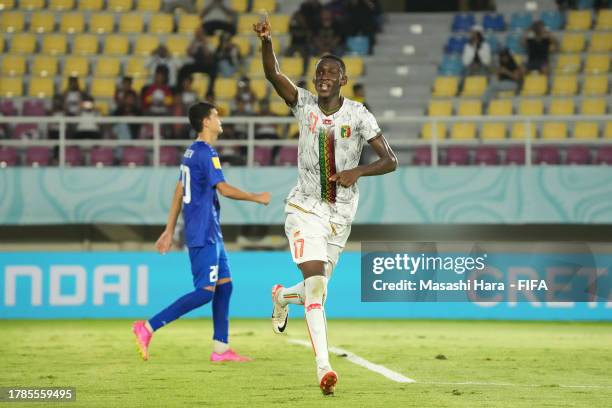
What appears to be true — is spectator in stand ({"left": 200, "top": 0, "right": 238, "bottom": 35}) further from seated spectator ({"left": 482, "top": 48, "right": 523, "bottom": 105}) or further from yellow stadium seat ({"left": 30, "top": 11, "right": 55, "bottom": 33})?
seated spectator ({"left": 482, "top": 48, "right": 523, "bottom": 105})

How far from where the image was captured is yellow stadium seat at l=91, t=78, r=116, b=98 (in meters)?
20.7

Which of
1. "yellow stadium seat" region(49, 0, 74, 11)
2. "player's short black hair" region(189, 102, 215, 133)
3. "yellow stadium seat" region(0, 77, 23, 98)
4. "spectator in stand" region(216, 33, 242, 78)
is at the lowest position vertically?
"yellow stadium seat" region(0, 77, 23, 98)

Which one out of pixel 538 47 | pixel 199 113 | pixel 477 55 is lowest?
pixel 199 113

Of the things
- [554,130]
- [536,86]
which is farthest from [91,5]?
[554,130]

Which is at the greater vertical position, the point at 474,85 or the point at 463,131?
the point at 474,85

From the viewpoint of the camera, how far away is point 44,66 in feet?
70.0

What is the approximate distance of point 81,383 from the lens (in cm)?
832

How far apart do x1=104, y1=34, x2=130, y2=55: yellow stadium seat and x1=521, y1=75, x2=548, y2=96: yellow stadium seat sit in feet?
24.5

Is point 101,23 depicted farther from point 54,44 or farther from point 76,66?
point 76,66

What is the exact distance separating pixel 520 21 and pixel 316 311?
15.5m

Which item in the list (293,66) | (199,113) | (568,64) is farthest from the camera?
(568,64)

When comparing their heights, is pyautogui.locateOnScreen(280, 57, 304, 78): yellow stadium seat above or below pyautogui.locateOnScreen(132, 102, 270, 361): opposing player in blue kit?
above

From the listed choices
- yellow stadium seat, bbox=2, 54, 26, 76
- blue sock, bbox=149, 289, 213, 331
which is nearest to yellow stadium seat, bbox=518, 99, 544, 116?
yellow stadium seat, bbox=2, 54, 26, 76

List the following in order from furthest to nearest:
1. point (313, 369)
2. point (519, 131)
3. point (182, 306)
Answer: point (519, 131), point (182, 306), point (313, 369)
